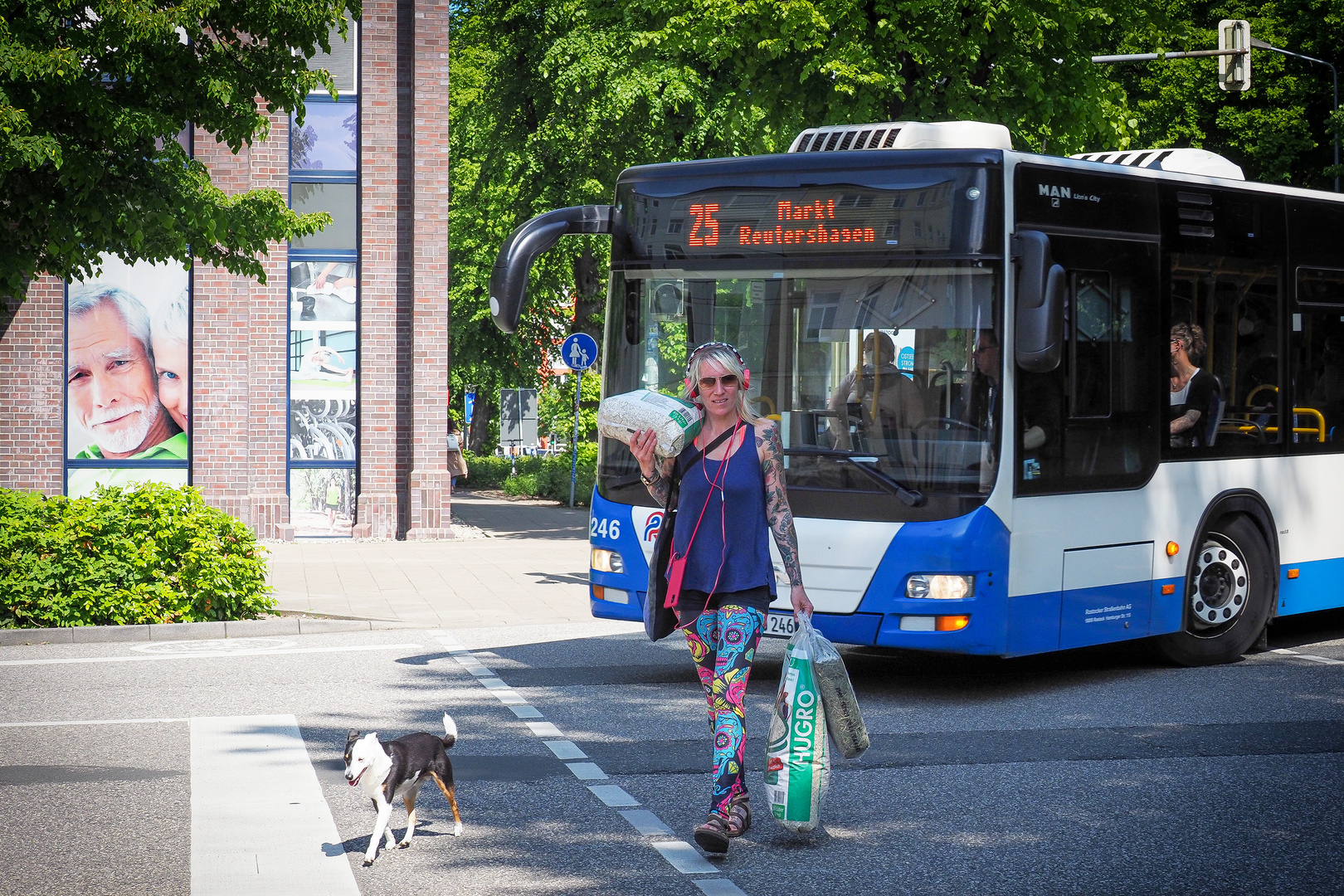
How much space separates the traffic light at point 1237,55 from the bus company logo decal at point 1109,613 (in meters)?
12.6

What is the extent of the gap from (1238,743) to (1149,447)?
224 centimetres

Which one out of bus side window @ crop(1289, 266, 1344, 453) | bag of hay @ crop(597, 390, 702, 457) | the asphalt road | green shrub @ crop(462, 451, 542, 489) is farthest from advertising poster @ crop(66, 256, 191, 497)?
green shrub @ crop(462, 451, 542, 489)

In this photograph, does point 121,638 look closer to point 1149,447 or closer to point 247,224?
point 247,224

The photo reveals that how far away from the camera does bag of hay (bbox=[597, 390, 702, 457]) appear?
5.94 m

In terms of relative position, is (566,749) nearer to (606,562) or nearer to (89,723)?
(606,562)

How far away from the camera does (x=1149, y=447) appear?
31.2 feet

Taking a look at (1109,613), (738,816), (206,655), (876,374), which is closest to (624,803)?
(738,816)

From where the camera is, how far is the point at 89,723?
846 centimetres

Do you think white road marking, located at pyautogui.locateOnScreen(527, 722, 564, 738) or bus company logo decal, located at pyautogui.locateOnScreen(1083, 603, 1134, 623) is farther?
bus company logo decal, located at pyautogui.locateOnScreen(1083, 603, 1134, 623)

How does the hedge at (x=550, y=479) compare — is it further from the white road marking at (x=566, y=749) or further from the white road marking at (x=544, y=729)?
the white road marking at (x=566, y=749)

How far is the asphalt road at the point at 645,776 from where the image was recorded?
18.1ft

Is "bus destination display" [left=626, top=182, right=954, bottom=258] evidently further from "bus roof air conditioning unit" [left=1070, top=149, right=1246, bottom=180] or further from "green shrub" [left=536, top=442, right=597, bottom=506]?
"green shrub" [left=536, top=442, right=597, bottom=506]

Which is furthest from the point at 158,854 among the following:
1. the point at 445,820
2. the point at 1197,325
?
the point at 1197,325

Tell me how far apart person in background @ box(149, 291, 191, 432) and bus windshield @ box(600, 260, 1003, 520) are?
510 inches
